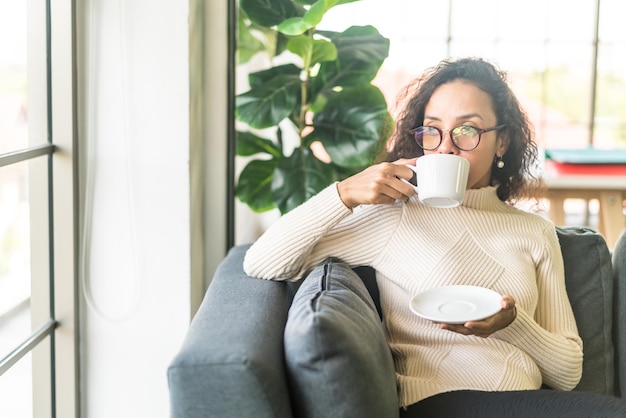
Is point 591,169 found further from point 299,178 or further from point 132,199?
point 132,199

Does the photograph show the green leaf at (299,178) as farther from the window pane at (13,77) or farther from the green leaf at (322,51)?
the window pane at (13,77)

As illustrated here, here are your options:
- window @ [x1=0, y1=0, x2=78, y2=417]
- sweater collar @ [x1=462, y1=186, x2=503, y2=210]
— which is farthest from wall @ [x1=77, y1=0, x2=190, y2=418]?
sweater collar @ [x1=462, y1=186, x2=503, y2=210]

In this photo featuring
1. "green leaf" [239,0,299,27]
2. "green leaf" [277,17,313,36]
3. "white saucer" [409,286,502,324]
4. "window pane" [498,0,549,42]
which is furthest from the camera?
"window pane" [498,0,549,42]

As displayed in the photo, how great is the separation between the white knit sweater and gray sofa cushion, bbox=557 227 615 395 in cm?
11

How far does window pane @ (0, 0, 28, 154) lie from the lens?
189 cm

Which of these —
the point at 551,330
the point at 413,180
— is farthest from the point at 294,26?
the point at 551,330

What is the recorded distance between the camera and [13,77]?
197 centimetres

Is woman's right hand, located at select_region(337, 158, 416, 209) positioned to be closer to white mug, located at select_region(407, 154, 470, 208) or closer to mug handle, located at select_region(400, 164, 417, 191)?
mug handle, located at select_region(400, 164, 417, 191)

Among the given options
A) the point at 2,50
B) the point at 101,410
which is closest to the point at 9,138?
the point at 2,50

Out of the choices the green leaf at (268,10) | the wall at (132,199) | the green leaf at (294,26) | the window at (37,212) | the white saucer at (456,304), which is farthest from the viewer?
the green leaf at (268,10)

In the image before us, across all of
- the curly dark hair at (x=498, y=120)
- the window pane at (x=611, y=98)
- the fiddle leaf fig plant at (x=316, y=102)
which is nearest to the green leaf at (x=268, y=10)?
the fiddle leaf fig plant at (x=316, y=102)

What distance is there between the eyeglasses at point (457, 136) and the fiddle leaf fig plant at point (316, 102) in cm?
50

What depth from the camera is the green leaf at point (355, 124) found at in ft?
8.31

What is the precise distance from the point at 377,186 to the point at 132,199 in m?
0.77
